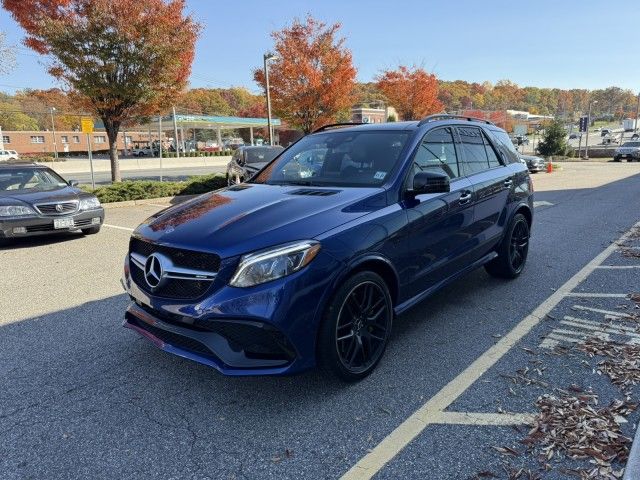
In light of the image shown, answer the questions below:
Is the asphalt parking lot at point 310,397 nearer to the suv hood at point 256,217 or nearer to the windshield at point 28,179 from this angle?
the suv hood at point 256,217

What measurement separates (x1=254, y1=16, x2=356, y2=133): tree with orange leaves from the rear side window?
16.1m

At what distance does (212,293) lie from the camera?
2.74m

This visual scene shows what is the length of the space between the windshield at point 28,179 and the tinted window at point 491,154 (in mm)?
7424

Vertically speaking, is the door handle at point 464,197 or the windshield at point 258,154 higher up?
the windshield at point 258,154

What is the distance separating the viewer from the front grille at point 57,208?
766cm

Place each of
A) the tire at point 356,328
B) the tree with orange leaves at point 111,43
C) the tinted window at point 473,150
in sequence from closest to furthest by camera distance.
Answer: the tire at point 356,328 → the tinted window at point 473,150 → the tree with orange leaves at point 111,43

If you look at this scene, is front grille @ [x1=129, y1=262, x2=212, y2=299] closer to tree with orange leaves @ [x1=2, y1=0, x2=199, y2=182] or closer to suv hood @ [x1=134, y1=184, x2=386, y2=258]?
suv hood @ [x1=134, y1=184, x2=386, y2=258]

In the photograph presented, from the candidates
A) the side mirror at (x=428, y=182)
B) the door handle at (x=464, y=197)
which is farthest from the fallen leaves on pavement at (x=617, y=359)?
the side mirror at (x=428, y=182)

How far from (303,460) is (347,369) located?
726 millimetres

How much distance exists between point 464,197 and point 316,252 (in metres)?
2.04

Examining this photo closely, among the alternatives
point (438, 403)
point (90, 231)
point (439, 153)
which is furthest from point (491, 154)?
point (90, 231)

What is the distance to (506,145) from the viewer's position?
5.64 metres

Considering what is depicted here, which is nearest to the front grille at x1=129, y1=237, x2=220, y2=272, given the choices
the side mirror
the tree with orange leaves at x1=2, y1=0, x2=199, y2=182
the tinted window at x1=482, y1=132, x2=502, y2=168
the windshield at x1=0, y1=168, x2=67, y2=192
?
the side mirror

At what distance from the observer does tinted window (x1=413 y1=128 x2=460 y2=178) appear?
397 centimetres
